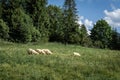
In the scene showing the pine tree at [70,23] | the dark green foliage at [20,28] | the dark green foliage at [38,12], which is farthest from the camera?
the pine tree at [70,23]

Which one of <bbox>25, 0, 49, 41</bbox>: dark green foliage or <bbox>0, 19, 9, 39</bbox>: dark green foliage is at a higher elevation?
<bbox>25, 0, 49, 41</bbox>: dark green foliage

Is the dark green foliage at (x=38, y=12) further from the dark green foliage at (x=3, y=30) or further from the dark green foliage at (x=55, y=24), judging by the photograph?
the dark green foliage at (x=55, y=24)

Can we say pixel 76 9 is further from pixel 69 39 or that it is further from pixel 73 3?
pixel 69 39

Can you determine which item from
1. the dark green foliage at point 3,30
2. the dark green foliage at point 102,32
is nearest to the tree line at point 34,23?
the dark green foliage at point 3,30

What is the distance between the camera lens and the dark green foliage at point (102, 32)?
8749 centimetres

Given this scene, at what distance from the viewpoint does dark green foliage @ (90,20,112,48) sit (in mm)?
87488

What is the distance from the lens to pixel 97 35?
89.6 m

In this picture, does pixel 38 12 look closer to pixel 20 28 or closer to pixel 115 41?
pixel 20 28

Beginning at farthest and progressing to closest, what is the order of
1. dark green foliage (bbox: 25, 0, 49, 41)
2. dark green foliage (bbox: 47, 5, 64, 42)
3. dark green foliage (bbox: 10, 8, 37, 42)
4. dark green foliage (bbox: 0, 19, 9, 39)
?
dark green foliage (bbox: 47, 5, 64, 42) < dark green foliage (bbox: 25, 0, 49, 41) < dark green foliage (bbox: 10, 8, 37, 42) < dark green foliage (bbox: 0, 19, 9, 39)

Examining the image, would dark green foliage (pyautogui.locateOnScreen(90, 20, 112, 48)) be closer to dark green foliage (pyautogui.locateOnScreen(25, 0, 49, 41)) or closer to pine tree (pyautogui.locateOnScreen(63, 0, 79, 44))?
pine tree (pyautogui.locateOnScreen(63, 0, 79, 44))

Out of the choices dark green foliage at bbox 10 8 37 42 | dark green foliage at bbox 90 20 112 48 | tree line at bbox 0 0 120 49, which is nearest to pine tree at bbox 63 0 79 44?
tree line at bbox 0 0 120 49

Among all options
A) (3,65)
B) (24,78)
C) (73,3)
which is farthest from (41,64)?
(73,3)

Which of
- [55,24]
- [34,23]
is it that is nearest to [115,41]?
[55,24]

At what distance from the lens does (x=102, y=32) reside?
89688mm
